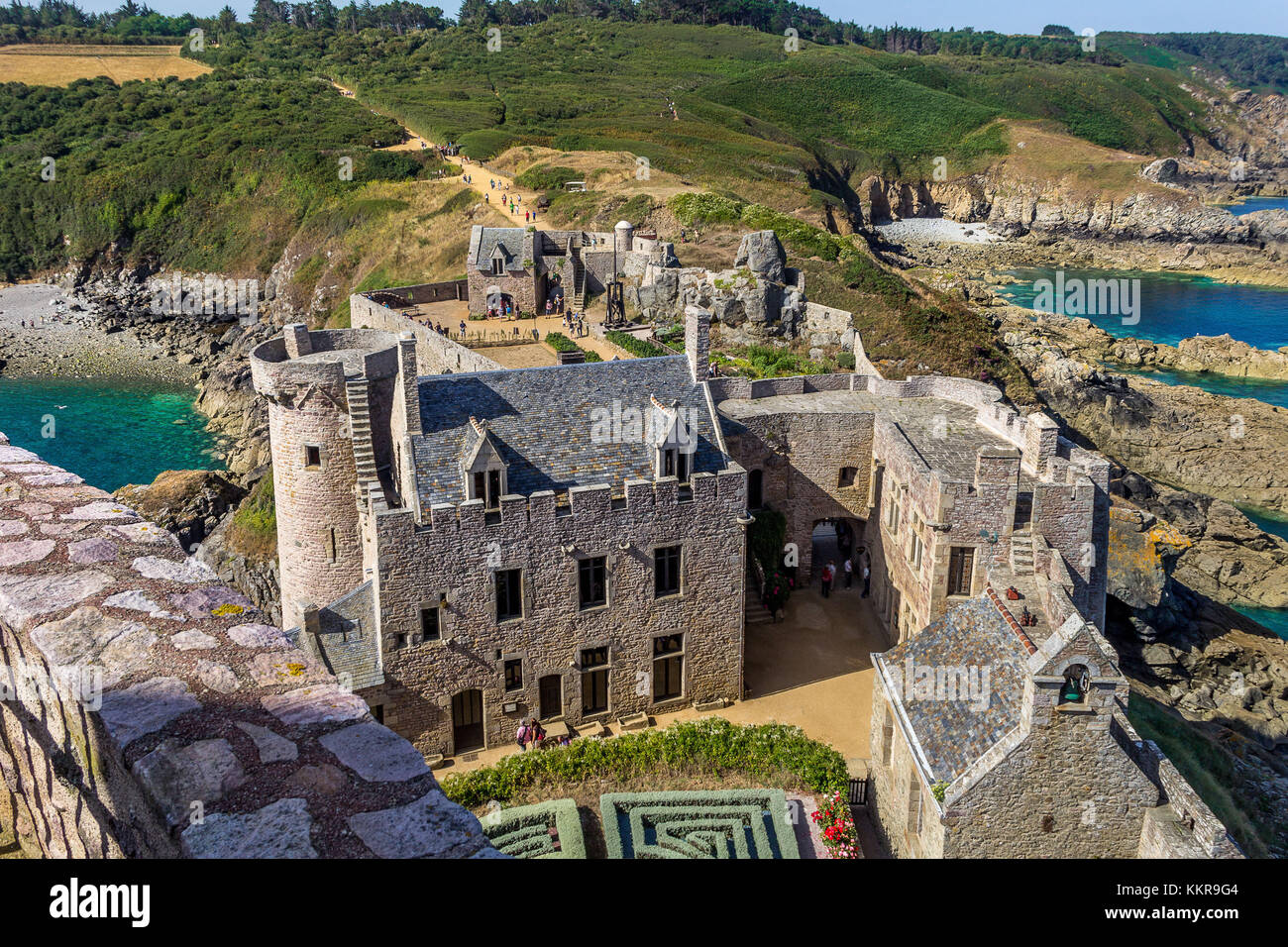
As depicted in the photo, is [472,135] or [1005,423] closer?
[1005,423]

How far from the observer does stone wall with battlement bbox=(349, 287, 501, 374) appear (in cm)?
4422

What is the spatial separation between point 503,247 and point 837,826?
4890 centimetres

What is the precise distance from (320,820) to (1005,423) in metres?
36.5

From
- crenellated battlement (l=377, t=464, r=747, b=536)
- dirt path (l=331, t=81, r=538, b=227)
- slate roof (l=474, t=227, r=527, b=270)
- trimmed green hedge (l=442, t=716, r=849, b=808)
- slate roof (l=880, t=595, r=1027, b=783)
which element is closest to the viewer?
slate roof (l=880, t=595, r=1027, b=783)

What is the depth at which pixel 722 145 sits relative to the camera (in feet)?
410

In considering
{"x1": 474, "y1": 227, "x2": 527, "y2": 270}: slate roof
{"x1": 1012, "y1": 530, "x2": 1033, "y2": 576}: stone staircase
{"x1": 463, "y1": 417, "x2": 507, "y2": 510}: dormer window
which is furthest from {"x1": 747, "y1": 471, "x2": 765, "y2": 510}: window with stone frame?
{"x1": 474, "y1": 227, "x2": 527, "y2": 270}: slate roof

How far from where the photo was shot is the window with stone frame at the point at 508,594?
1213 inches

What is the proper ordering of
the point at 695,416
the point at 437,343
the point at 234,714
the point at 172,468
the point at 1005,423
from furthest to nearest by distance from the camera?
the point at 172,468, the point at 437,343, the point at 1005,423, the point at 695,416, the point at 234,714

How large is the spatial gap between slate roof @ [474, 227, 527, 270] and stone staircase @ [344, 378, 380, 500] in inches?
1289

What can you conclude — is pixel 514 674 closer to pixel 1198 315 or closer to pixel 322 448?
pixel 322 448

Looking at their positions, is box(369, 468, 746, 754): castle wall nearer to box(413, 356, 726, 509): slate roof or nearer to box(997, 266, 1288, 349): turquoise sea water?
box(413, 356, 726, 509): slate roof

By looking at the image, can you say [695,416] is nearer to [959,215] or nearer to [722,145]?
[722,145]

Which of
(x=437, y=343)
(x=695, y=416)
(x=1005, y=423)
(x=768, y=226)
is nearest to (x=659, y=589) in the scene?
(x=695, y=416)

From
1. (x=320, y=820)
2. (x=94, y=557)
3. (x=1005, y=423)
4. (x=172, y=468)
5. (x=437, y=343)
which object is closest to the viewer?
(x=320, y=820)
